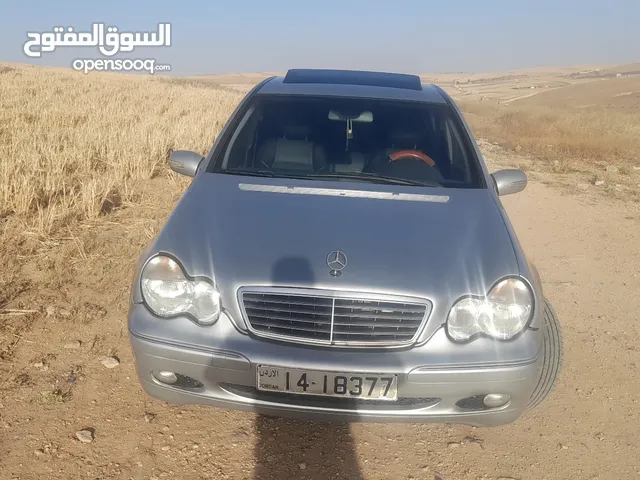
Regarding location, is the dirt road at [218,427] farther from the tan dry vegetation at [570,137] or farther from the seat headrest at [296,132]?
the tan dry vegetation at [570,137]

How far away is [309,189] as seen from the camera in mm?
2912

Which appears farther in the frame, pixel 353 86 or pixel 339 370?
pixel 353 86

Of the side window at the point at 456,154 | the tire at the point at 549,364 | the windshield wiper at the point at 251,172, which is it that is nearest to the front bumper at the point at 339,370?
the tire at the point at 549,364

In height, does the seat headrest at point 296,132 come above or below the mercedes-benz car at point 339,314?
above

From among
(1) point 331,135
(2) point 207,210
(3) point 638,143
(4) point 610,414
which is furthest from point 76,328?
(3) point 638,143

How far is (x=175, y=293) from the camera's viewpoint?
87.9 inches

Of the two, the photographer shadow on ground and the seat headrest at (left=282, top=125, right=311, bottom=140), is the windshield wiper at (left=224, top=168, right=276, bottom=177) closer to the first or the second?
the seat headrest at (left=282, top=125, right=311, bottom=140)

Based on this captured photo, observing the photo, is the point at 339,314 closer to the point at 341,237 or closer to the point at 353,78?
the point at 341,237

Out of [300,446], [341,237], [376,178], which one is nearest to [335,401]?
[300,446]

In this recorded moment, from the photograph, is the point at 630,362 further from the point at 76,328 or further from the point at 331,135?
the point at 76,328

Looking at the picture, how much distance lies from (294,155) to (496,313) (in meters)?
1.61

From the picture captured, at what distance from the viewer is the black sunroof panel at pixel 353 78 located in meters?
3.89

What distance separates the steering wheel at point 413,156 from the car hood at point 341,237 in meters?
0.36

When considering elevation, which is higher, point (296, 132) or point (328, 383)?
point (296, 132)
